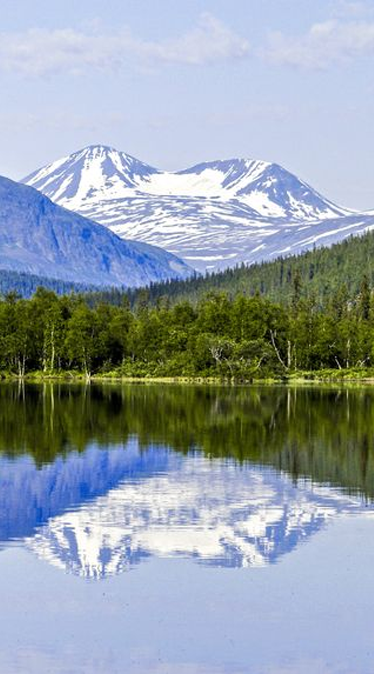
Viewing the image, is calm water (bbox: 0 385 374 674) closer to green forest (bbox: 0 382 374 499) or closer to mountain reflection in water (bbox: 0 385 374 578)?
mountain reflection in water (bbox: 0 385 374 578)

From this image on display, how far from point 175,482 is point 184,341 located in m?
107

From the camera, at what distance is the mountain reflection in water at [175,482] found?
29.1m

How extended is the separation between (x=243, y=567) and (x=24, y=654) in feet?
25.2

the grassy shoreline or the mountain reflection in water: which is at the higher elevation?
the grassy shoreline

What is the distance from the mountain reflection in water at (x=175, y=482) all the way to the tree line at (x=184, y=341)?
2543 inches

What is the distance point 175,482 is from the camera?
133 feet

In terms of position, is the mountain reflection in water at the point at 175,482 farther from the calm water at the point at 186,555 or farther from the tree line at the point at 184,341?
the tree line at the point at 184,341

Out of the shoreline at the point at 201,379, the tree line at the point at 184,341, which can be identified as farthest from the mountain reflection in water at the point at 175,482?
the tree line at the point at 184,341

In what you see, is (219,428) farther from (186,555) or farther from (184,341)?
(184,341)

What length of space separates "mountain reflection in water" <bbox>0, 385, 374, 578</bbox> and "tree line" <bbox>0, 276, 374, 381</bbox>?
212ft

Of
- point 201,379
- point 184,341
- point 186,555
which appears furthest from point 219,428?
point 184,341

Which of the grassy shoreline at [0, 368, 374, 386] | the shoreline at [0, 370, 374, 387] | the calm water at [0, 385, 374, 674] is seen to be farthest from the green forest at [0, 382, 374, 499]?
the grassy shoreline at [0, 368, 374, 386]

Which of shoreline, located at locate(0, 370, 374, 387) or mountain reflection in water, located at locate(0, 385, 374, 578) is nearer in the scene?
mountain reflection in water, located at locate(0, 385, 374, 578)

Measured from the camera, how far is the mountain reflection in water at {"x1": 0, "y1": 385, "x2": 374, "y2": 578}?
29125 mm
